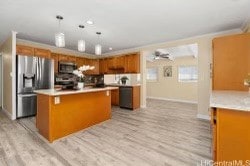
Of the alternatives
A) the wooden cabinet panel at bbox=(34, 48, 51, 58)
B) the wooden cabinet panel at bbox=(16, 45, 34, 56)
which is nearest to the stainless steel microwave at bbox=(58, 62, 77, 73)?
the wooden cabinet panel at bbox=(34, 48, 51, 58)

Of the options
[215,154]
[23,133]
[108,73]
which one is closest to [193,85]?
[108,73]

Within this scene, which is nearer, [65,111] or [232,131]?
[232,131]

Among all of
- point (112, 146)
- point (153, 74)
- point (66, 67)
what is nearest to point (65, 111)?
point (112, 146)

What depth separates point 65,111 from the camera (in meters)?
2.95

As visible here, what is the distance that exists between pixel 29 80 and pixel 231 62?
17.3 feet

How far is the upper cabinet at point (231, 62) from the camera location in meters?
2.82

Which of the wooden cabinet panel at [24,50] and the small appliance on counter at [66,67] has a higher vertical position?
the wooden cabinet panel at [24,50]

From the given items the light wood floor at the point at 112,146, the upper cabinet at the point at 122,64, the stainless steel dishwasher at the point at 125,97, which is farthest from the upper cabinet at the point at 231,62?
the upper cabinet at the point at 122,64

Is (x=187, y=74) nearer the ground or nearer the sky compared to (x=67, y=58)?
nearer the ground

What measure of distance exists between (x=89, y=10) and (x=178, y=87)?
20.9 ft

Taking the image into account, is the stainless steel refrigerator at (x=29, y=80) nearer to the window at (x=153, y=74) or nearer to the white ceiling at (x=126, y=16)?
the white ceiling at (x=126, y=16)

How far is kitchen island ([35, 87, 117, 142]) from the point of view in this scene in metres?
2.71

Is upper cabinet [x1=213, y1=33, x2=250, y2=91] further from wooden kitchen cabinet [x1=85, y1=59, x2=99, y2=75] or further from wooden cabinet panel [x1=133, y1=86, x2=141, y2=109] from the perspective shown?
wooden kitchen cabinet [x1=85, y1=59, x2=99, y2=75]

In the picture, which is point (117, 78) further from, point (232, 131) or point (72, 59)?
point (232, 131)
